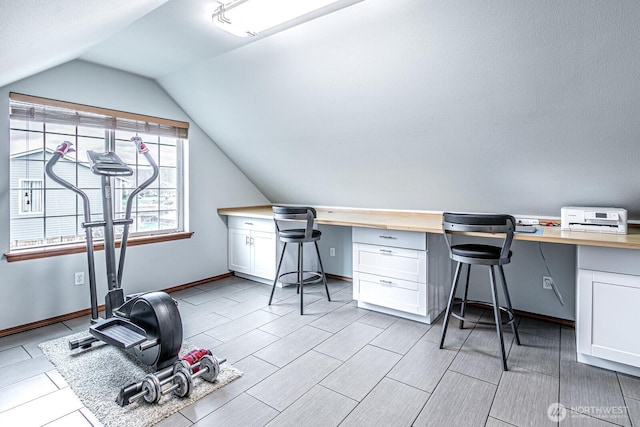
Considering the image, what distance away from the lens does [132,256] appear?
3600mm

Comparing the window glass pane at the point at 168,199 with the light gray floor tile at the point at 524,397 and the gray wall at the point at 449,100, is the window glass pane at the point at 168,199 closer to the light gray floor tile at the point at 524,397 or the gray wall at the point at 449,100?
the gray wall at the point at 449,100

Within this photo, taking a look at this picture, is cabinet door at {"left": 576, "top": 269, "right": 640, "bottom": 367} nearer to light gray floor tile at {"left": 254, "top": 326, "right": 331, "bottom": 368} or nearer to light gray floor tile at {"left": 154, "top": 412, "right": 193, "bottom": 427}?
light gray floor tile at {"left": 254, "top": 326, "right": 331, "bottom": 368}

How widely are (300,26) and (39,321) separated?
321cm

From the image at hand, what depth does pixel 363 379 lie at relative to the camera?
218cm

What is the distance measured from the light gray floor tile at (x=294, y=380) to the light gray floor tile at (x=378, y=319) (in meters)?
0.71

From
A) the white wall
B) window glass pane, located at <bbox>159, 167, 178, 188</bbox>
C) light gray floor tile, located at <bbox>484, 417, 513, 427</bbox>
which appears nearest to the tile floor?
Result: light gray floor tile, located at <bbox>484, 417, 513, 427</bbox>

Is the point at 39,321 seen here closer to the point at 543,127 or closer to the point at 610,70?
the point at 543,127

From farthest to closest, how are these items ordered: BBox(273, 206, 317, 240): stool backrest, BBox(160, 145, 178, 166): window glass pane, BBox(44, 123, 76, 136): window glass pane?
BBox(160, 145, 178, 166): window glass pane
BBox(273, 206, 317, 240): stool backrest
BBox(44, 123, 76, 136): window glass pane

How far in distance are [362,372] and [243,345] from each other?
0.93m

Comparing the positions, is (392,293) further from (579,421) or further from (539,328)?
(579,421)

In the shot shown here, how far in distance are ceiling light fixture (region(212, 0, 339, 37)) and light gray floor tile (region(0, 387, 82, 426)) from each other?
2415mm

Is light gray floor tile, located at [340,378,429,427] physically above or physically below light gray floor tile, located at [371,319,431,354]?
below

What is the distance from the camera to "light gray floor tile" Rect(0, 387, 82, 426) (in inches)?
70.9

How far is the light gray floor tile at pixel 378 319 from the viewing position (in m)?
3.03
